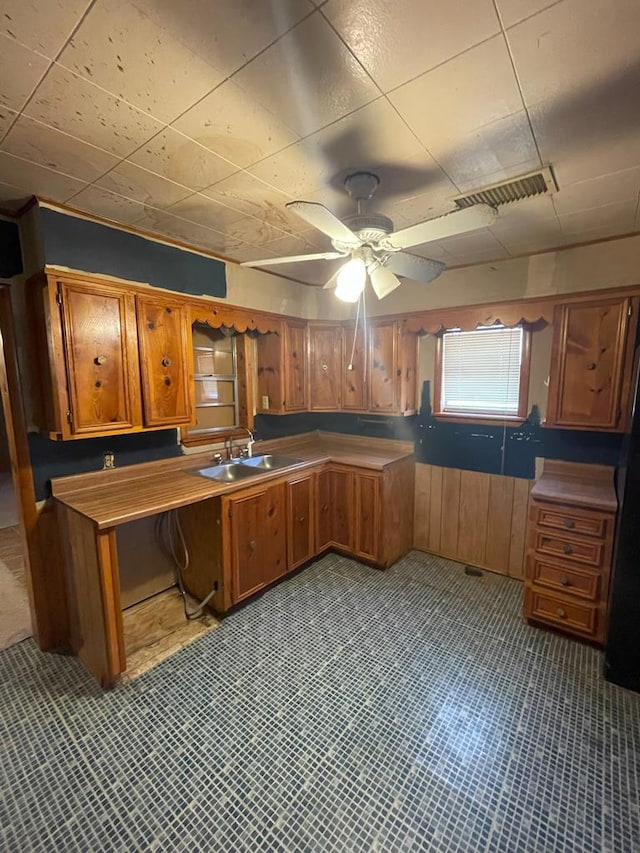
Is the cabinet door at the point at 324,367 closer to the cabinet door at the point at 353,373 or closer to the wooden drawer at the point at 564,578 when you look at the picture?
the cabinet door at the point at 353,373

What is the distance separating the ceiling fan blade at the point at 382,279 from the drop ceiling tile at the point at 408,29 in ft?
2.88

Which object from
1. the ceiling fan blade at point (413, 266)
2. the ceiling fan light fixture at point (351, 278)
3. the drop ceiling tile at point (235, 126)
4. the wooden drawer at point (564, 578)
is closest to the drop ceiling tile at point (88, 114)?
the drop ceiling tile at point (235, 126)

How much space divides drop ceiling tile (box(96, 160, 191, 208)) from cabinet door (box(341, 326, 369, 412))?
1951mm

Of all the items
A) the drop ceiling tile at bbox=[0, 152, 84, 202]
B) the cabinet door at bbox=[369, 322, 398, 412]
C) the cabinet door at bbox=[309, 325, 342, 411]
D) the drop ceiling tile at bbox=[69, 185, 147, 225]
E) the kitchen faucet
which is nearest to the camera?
the drop ceiling tile at bbox=[0, 152, 84, 202]

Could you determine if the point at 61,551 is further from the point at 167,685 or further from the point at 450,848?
the point at 450,848

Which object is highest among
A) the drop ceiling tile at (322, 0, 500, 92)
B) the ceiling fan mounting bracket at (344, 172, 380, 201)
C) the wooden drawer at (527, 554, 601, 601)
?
the drop ceiling tile at (322, 0, 500, 92)

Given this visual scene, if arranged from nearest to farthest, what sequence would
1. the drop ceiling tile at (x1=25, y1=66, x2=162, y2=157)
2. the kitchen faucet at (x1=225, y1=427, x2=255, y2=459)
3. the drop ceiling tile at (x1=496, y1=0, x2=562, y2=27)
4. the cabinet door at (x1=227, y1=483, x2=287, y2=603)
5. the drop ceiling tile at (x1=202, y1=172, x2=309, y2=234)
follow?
1. the drop ceiling tile at (x1=496, y1=0, x2=562, y2=27)
2. the drop ceiling tile at (x1=25, y1=66, x2=162, y2=157)
3. the drop ceiling tile at (x1=202, y1=172, x2=309, y2=234)
4. the cabinet door at (x1=227, y1=483, x2=287, y2=603)
5. the kitchen faucet at (x1=225, y1=427, x2=255, y2=459)

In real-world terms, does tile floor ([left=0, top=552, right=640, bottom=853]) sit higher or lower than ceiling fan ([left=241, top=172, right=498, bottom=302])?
lower

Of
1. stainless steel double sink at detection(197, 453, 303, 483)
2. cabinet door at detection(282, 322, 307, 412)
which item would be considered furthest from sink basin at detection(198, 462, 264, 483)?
cabinet door at detection(282, 322, 307, 412)

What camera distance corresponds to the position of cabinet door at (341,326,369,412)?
3.50 meters

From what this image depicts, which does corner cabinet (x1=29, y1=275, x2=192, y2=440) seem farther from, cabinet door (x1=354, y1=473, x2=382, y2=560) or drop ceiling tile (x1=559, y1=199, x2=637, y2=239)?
drop ceiling tile (x1=559, y1=199, x2=637, y2=239)

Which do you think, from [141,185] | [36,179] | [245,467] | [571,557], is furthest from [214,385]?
[571,557]

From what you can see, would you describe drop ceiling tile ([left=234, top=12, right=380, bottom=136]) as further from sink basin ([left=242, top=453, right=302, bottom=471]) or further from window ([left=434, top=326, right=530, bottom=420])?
sink basin ([left=242, top=453, right=302, bottom=471])

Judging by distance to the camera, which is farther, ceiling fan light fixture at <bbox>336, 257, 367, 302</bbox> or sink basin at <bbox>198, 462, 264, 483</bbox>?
sink basin at <bbox>198, 462, 264, 483</bbox>
